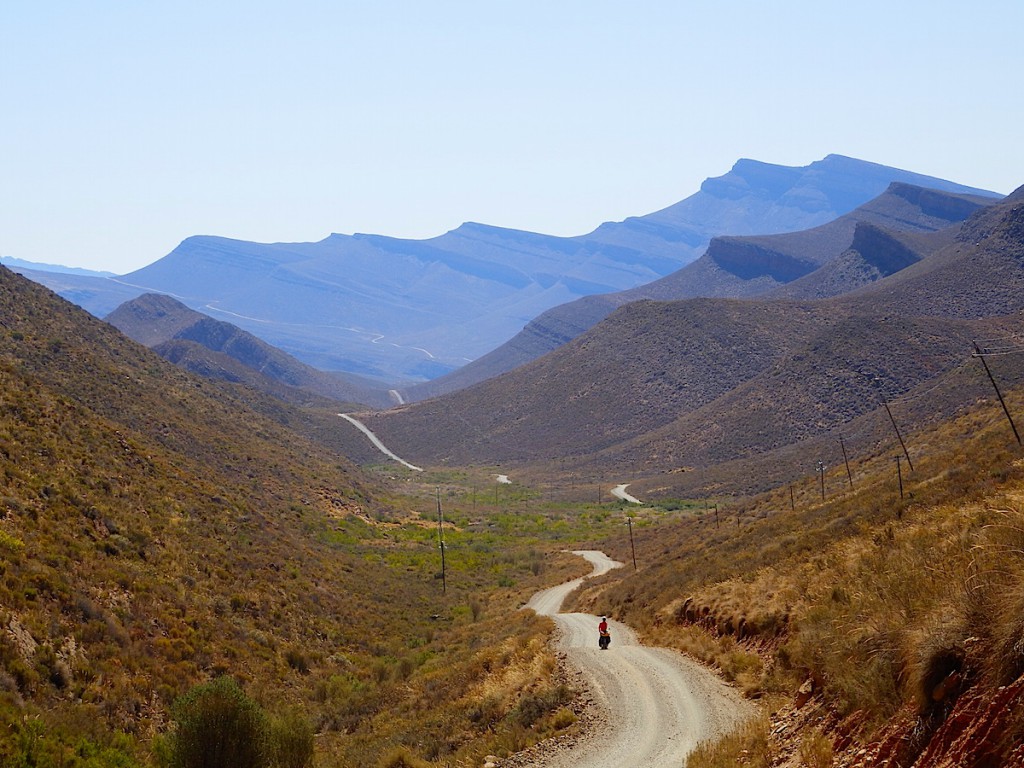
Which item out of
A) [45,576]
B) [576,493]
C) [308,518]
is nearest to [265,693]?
[45,576]

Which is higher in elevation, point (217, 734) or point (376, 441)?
point (217, 734)

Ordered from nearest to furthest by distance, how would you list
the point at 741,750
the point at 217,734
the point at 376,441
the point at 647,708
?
the point at 741,750 < the point at 647,708 < the point at 217,734 < the point at 376,441

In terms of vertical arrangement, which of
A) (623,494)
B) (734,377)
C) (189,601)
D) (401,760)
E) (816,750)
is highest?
(816,750)

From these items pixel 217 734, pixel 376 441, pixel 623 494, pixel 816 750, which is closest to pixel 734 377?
pixel 623 494

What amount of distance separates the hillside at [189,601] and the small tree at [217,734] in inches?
42.2

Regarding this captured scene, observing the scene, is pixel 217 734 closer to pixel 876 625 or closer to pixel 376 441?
pixel 876 625

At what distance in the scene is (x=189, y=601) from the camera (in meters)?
27.4

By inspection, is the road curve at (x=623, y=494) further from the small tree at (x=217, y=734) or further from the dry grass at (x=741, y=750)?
the dry grass at (x=741, y=750)

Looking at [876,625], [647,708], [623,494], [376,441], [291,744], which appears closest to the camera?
[876,625]

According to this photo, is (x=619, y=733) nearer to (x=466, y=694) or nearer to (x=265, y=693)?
(x=466, y=694)

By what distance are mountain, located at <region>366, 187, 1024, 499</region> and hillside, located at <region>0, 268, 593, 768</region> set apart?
148 feet

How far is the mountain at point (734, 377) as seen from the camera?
306 feet

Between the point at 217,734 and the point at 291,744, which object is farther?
the point at 291,744

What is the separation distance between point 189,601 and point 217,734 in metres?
12.9
